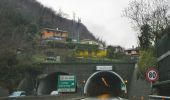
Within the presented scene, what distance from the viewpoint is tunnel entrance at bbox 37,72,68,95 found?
2696 inches

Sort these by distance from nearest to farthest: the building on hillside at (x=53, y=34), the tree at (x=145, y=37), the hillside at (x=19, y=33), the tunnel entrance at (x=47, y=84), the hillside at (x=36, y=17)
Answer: the tree at (x=145, y=37), the hillside at (x=19, y=33), the tunnel entrance at (x=47, y=84), the hillside at (x=36, y=17), the building on hillside at (x=53, y=34)

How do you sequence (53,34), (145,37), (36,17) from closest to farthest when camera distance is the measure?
(145,37)
(36,17)
(53,34)

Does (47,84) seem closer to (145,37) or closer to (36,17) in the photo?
(145,37)

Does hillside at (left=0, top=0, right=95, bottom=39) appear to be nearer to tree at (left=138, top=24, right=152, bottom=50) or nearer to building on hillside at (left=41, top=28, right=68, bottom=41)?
building on hillside at (left=41, top=28, right=68, bottom=41)

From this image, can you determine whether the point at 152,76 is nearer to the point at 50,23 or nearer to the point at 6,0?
the point at 6,0

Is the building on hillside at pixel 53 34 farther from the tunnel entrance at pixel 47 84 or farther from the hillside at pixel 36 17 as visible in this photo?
the tunnel entrance at pixel 47 84

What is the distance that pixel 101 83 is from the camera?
87000 millimetres

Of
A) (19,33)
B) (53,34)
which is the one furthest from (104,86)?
(53,34)

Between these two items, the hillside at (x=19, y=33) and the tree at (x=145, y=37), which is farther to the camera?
the hillside at (x=19, y=33)

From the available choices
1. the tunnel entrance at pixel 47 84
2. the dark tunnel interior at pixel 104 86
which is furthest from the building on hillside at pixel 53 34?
the tunnel entrance at pixel 47 84

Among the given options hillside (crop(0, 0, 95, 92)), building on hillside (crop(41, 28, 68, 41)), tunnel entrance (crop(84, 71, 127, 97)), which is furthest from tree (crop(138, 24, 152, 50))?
building on hillside (crop(41, 28, 68, 41))

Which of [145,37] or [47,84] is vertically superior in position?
[145,37]

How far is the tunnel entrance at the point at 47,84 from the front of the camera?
225 feet

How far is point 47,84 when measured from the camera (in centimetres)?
7212
